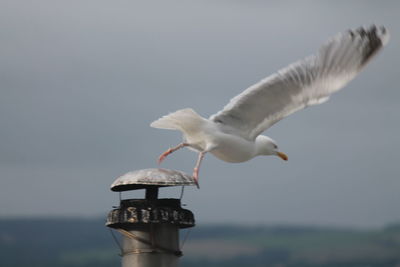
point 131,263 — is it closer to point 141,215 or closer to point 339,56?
point 141,215

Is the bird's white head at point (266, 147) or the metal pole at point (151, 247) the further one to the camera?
the bird's white head at point (266, 147)

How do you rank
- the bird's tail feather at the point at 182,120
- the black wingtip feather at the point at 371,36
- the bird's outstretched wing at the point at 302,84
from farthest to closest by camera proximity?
1. the black wingtip feather at the point at 371,36
2. the bird's outstretched wing at the point at 302,84
3. the bird's tail feather at the point at 182,120

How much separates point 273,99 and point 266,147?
109 centimetres

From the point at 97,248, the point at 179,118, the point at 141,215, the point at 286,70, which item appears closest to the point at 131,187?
the point at 141,215

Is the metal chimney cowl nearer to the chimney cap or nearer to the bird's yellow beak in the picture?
the chimney cap

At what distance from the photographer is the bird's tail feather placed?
10867 mm

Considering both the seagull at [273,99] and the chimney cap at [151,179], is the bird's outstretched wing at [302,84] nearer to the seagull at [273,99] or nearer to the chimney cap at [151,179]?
the seagull at [273,99]

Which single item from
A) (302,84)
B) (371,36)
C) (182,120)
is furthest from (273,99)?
(371,36)

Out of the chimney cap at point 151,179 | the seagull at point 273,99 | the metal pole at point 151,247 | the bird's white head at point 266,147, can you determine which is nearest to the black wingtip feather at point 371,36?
the seagull at point 273,99

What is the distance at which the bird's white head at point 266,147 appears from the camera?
38.9 ft

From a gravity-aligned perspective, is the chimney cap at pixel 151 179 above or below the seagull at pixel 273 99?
below

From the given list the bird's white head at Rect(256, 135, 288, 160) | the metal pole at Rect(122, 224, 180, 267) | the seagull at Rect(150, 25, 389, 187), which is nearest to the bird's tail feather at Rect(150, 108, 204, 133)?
the seagull at Rect(150, 25, 389, 187)

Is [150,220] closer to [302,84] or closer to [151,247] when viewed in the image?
[151,247]

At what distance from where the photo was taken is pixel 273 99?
1116cm
